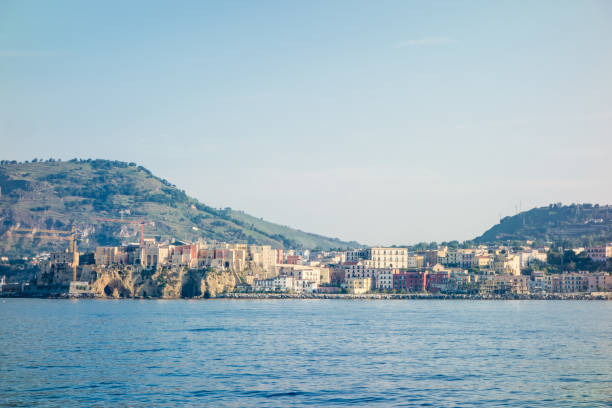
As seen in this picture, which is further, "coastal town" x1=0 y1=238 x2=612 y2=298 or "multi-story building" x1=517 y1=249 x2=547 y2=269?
"multi-story building" x1=517 y1=249 x2=547 y2=269

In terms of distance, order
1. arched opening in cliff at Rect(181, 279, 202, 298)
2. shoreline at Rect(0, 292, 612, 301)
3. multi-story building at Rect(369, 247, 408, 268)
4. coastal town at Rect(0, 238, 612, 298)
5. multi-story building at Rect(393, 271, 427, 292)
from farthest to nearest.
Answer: multi-story building at Rect(369, 247, 408, 268)
multi-story building at Rect(393, 271, 427, 292)
shoreline at Rect(0, 292, 612, 301)
coastal town at Rect(0, 238, 612, 298)
arched opening in cliff at Rect(181, 279, 202, 298)

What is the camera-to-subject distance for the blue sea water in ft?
102

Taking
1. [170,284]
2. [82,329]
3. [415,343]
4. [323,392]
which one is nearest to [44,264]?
[170,284]

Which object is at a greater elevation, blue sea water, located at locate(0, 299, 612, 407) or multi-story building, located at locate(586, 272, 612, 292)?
multi-story building, located at locate(586, 272, 612, 292)

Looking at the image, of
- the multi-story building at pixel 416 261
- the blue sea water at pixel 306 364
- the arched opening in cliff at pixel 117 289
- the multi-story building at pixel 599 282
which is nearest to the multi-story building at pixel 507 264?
the multi-story building at pixel 599 282

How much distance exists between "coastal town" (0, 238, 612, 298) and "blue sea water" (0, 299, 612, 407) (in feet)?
234

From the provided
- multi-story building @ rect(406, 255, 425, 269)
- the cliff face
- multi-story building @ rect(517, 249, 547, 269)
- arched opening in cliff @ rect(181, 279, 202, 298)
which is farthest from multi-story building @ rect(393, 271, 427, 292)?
arched opening in cliff @ rect(181, 279, 202, 298)

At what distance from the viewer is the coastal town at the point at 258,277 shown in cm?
13962

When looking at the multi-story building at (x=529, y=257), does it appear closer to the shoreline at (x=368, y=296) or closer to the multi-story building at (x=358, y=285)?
the shoreline at (x=368, y=296)

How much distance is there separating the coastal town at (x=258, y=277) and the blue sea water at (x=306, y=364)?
234ft

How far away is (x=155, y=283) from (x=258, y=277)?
84.2 feet

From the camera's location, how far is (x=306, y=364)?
4034cm

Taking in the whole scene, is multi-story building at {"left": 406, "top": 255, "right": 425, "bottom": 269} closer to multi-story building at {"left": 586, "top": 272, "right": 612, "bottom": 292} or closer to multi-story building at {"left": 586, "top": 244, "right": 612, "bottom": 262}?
multi-story building at {"left": 586, "top": 244, "right": 612, "bottom": 262}

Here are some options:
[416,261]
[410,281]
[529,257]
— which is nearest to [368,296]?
[410,281]
